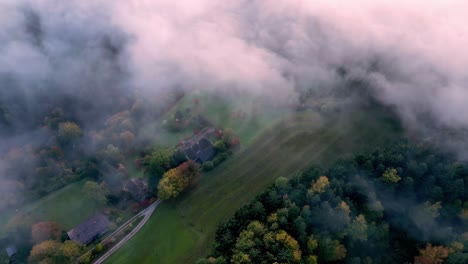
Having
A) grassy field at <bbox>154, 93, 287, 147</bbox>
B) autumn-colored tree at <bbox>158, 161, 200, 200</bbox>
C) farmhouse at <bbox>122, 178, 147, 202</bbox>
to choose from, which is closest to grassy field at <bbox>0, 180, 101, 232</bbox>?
farmhouse at <bbox>122, 178, 147, 202</bbox>

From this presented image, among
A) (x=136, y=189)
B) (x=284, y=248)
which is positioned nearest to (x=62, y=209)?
(x=136, y=189)

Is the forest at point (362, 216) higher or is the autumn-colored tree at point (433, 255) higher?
the forest at point (362, 216)

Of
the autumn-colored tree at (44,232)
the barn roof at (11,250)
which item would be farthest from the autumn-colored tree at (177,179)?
the barn roof at (11,250)

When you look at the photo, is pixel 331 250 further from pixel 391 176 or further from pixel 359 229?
pixel 391 176

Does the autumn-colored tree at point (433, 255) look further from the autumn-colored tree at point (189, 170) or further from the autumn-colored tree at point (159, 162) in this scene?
the autumn-colored tree at point (159, 162)

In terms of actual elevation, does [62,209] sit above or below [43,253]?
above

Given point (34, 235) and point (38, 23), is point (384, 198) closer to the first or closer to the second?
point (34, 235)
